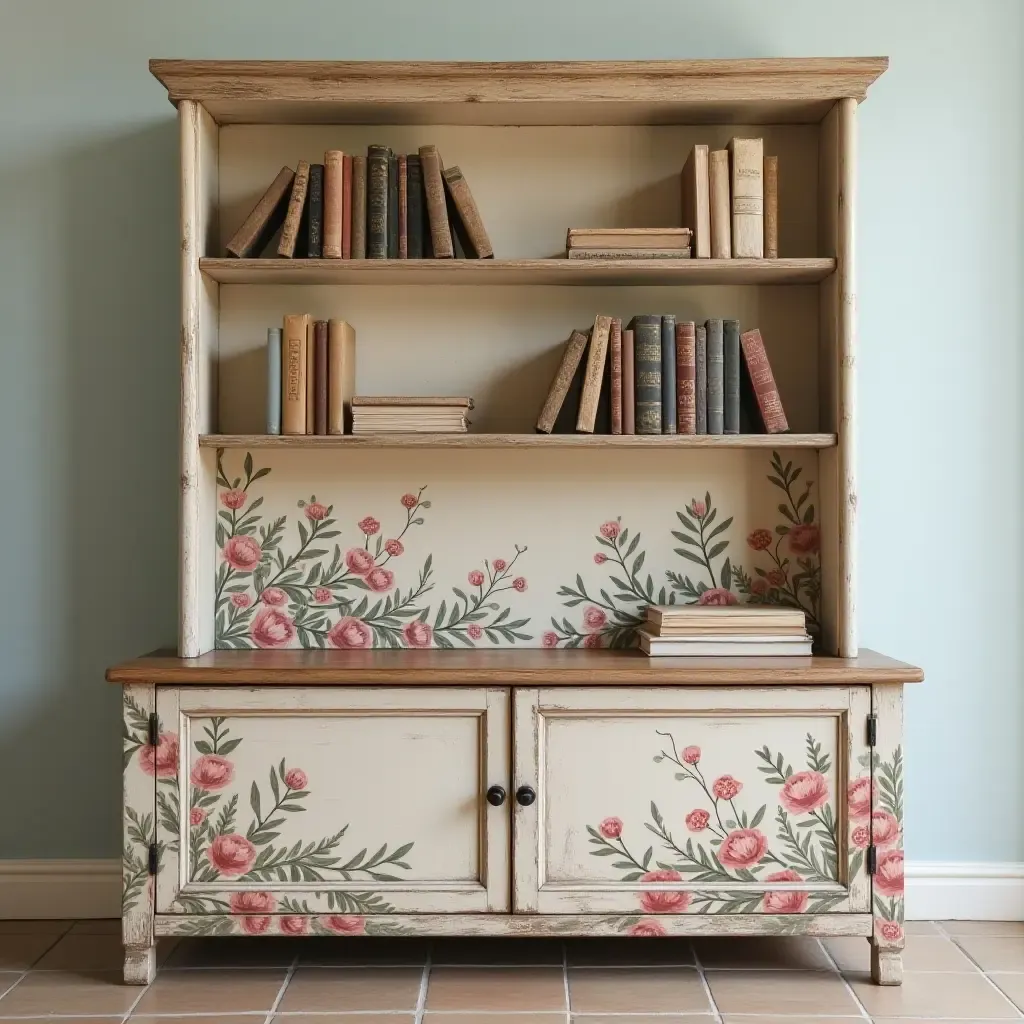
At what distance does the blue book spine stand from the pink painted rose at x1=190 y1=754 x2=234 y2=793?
71cm

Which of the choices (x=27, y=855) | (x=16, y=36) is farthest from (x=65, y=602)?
(x=16, y=36)

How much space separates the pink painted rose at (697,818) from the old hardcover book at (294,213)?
1.46 m

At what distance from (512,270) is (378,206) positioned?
1.07 ft

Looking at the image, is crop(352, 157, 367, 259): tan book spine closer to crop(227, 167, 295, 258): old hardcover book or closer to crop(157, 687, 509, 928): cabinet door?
crop(227, 167, 295, 258): old hardcover book

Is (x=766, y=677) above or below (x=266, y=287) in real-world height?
below

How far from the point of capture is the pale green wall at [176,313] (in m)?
2.64

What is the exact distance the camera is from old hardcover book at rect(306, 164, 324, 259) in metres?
2.39

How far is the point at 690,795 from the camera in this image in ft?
7.30

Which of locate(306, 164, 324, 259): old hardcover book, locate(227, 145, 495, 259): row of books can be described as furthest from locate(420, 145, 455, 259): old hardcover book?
locate(306, 164, 324, 259): old hardcover book

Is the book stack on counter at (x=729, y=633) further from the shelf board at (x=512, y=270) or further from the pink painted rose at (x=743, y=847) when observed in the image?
the shelf board at (x=512, y=270)

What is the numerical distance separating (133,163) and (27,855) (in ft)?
5.59

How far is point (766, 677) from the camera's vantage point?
7.20 ft

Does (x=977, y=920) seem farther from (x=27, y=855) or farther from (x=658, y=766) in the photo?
(x=27, y=855)

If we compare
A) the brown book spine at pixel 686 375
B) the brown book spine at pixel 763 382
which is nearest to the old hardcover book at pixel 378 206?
the brown book spine at pixel 686 375
